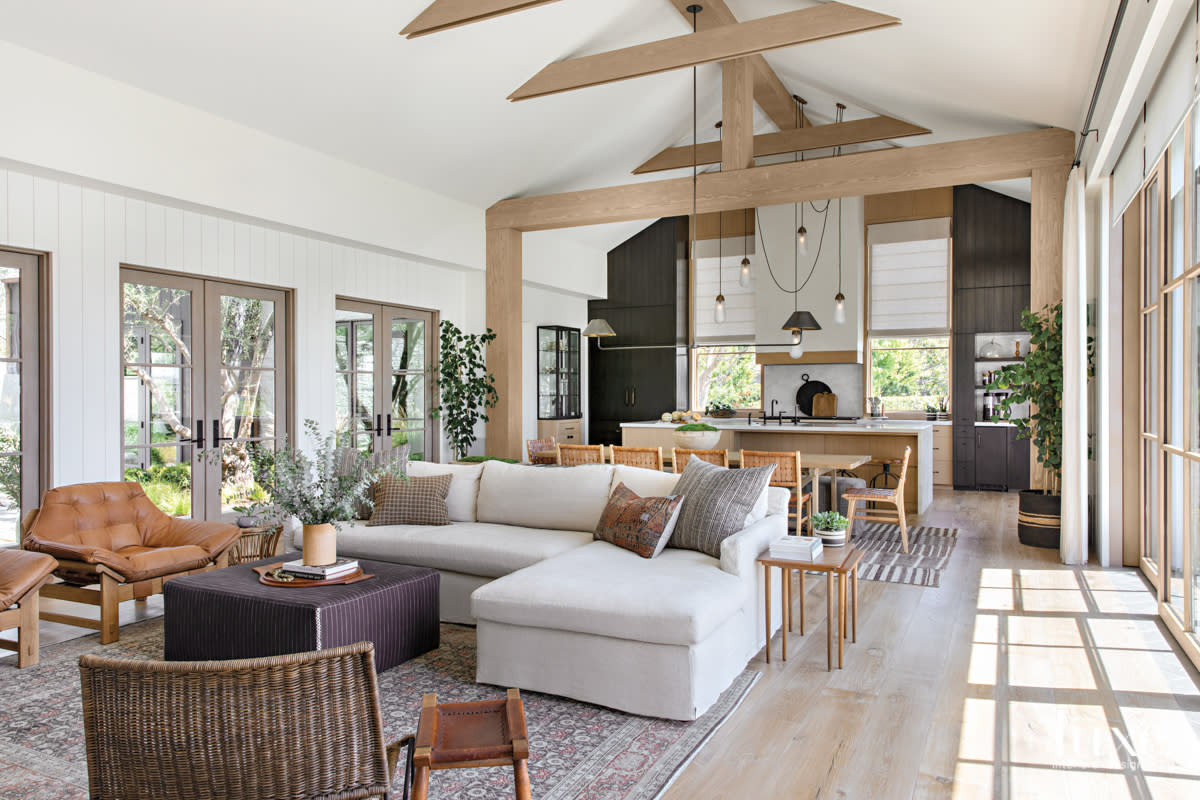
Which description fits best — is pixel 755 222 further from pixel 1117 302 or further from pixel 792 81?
pixel 1117 302

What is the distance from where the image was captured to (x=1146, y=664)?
354 centimetres

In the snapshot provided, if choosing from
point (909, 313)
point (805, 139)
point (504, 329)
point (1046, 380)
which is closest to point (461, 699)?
point (1046, 380)

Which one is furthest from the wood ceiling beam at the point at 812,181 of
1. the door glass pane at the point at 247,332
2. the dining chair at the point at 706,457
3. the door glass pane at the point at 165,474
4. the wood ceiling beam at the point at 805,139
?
the door glass pane at the point at 165,474

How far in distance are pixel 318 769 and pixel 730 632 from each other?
2080 mm

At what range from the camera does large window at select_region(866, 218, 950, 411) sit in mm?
10102

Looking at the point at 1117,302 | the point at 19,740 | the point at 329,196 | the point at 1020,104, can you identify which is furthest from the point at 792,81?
the point at 19,740

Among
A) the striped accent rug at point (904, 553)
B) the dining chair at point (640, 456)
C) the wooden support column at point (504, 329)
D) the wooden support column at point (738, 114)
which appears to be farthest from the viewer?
the wooden support column at point (504, 329)

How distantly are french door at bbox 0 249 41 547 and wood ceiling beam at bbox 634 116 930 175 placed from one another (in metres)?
6.25

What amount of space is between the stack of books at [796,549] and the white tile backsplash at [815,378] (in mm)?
7085

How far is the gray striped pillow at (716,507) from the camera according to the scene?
151 inches

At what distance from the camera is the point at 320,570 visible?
356 centimetres

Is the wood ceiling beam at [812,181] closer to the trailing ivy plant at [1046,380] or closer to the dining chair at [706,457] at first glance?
the trailing ivy plant at [1046,380]

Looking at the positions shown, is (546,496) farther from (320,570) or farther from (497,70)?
(497,70)

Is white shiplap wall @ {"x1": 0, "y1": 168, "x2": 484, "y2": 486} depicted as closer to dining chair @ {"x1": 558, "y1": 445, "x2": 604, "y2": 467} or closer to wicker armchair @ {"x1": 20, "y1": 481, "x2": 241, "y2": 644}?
wicker armchair @ {"x1": 20, "y1": 481, "x2": 241, "y2": 644}
